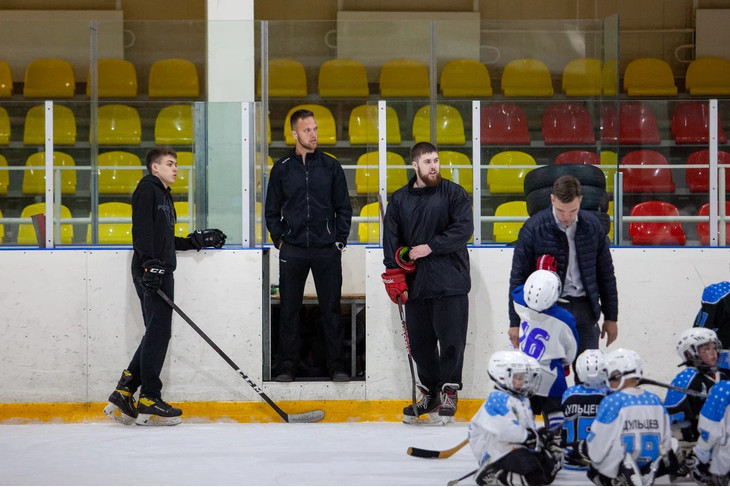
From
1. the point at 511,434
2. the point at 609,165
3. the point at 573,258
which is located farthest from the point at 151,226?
the point at 609,165

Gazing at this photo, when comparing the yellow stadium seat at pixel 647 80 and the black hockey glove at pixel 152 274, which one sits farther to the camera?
the yellow stadium seat at pixel 647 80

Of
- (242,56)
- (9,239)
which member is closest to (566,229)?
(242,56)

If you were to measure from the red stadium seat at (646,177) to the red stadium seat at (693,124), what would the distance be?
9.0 inches

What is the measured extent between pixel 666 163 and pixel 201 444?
9.79 feet

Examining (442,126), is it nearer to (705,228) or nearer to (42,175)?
(705,228)

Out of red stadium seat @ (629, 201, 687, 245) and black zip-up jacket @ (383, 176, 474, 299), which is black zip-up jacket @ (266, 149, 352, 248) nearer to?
black zip-up jacket @ (383, 176, 474, 299)

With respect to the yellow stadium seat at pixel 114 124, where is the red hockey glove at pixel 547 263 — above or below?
below

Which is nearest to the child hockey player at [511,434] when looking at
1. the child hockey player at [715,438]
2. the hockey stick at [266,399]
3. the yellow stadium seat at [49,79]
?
the child hockey player at [715,438]

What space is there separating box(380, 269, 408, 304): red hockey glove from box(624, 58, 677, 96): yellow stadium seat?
5.21 meters

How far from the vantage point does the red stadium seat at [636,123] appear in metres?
5.88

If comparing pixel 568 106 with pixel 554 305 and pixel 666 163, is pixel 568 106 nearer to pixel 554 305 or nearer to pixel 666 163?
pixel 666 163

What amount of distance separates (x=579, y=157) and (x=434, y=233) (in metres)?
1.07

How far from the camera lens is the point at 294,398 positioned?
18.2ft

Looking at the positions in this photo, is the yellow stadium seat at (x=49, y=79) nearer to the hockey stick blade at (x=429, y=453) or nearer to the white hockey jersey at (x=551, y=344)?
the hockey stick blade at (x=429, y=453)
